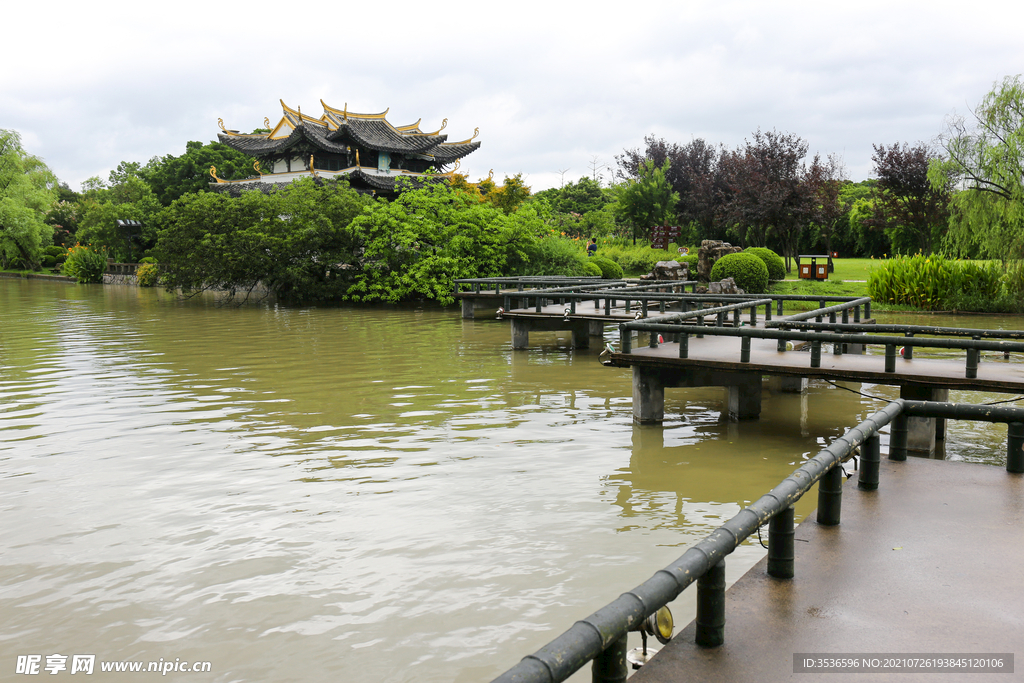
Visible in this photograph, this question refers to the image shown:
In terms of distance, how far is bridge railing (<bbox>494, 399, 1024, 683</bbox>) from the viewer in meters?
2.23

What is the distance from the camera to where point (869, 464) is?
4.90 meters

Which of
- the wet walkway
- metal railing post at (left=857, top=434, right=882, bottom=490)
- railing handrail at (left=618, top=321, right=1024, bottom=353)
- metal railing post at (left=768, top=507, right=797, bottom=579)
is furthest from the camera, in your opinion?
railing handrail at (left=618, top=321, right=1024, bottom=353)

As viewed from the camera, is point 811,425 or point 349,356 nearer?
point 811,425

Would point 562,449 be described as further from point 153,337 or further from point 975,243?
point 975,243

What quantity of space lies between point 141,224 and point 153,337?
35.8 meters

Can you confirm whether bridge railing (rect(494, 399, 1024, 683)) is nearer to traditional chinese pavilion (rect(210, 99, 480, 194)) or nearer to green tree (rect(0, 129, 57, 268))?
traditional chinese pavilion (rect(210, 99, 480, 194))

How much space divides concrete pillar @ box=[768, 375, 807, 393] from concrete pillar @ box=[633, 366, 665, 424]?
3.27 metres

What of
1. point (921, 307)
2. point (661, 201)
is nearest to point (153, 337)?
point (921, 307)

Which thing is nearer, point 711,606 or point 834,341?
point 711,606

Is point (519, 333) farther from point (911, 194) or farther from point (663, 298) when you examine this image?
point (911, 194)

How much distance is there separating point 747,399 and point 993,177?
19741mm

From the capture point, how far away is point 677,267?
2822 centimetres

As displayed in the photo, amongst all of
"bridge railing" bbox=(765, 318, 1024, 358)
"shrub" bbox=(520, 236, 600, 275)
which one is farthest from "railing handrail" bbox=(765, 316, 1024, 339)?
"shrub" bbox=(520, 236, 600, 275)

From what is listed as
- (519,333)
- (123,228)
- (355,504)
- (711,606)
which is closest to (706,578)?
(711,606)
